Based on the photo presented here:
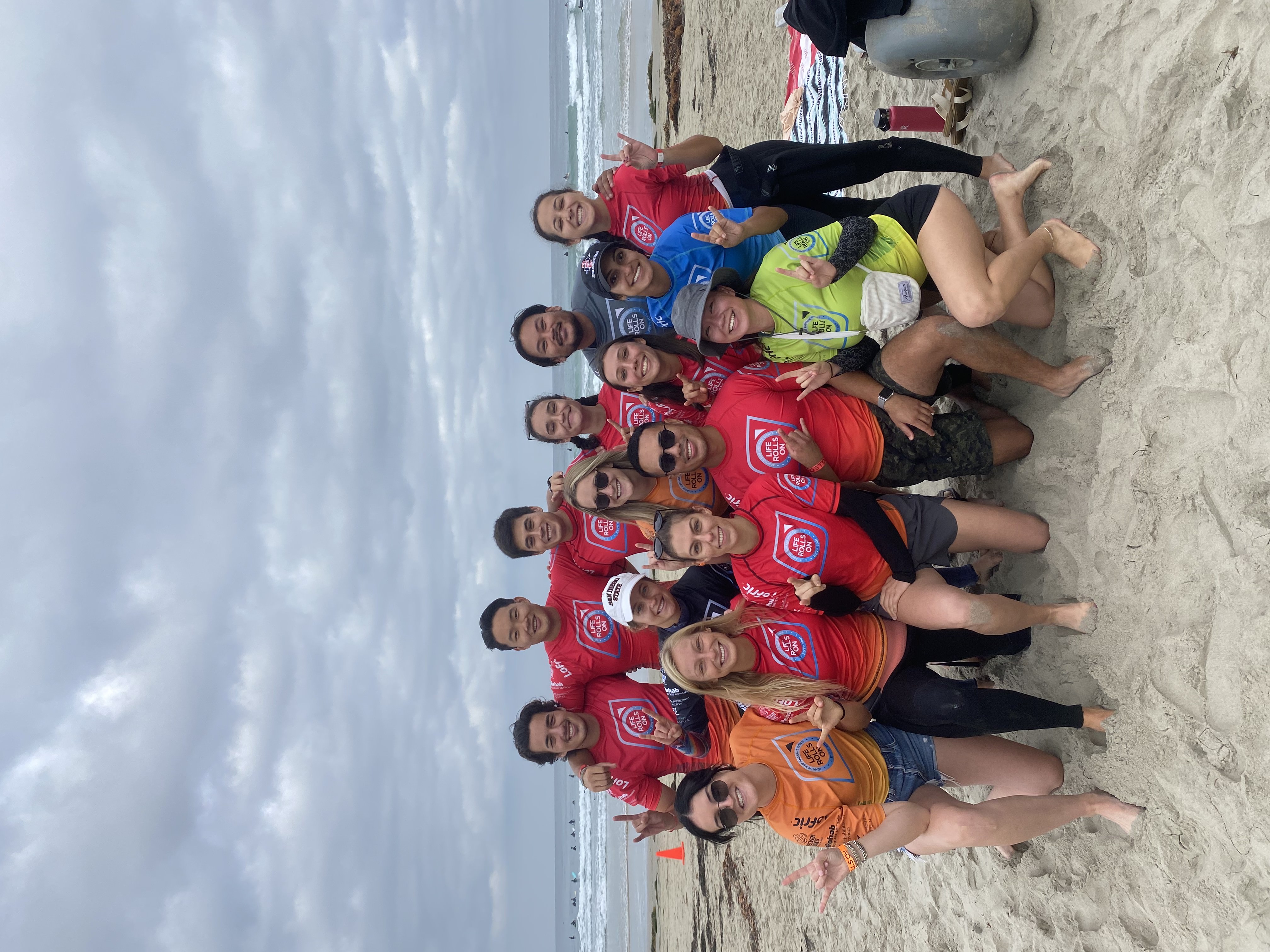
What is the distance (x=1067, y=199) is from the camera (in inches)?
119

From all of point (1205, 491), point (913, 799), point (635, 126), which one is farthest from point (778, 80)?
point (635, 126)

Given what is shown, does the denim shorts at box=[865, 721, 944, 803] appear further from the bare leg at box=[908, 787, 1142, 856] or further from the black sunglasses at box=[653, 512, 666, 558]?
the black sunglasses at box=[653, 512, 666, 558]

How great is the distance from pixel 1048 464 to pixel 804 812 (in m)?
1.91

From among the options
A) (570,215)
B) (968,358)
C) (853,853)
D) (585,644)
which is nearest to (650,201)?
(570,215)

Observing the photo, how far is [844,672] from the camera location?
10.2ft

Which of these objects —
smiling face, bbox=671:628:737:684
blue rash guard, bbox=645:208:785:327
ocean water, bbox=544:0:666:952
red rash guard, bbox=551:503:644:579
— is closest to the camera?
smiling face, bbox=671:628:737:684

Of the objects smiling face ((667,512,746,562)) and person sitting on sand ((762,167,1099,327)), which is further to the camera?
smiling face ((667,512,746,562))

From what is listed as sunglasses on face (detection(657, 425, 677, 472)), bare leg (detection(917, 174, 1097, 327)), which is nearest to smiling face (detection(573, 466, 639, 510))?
sunglasses on face (detection(657, 425, 677, 472))

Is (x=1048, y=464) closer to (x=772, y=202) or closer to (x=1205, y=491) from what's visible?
(x=1205, y=491)

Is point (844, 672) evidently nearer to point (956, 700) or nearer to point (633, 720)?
point (956, 700)

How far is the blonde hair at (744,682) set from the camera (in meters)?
3.02

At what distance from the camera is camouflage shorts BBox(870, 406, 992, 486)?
328cm

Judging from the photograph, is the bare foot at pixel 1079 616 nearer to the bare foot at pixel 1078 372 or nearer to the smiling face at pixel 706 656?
the bare foot at pixel 1078 372

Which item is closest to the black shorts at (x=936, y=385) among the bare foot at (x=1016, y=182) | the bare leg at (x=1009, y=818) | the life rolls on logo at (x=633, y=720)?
the bare foot at (x=1016, y=182)
